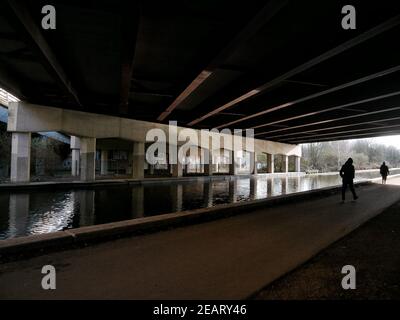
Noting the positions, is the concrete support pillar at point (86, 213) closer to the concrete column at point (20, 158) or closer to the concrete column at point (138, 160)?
the concrete column at point (20, 158)

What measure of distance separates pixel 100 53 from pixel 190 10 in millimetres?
4665

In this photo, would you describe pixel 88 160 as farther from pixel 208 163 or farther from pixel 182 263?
pixel 182 263

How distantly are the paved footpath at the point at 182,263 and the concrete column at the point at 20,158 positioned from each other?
16.3m

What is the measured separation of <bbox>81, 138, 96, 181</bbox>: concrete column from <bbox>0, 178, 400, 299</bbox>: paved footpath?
56.7 feet

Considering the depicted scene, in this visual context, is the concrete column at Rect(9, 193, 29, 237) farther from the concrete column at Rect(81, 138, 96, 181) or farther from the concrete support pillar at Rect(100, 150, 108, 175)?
the concrete support pillar at Rect(100, 150, 108, 175)

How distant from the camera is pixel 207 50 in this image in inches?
359

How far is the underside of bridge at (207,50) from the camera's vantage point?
6.79 m

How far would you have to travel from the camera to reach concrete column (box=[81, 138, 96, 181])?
71.7 ft

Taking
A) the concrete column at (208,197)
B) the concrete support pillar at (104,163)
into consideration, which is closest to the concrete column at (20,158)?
the concrete column at (208,197)

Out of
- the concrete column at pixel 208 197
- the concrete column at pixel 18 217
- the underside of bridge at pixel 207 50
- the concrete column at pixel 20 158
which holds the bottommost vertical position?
the concrete column at pixel 18 217

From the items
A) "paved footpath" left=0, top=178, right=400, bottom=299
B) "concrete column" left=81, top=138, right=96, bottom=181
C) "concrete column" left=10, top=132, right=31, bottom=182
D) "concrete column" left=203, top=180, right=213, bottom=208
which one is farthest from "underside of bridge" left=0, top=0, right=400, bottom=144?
"concrete column" left=81, top=138, right=96, bottom=181

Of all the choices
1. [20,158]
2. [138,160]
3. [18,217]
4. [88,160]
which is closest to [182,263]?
[18,217]

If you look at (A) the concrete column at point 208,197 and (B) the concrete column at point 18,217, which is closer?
(B) the concrete column at point 18,217

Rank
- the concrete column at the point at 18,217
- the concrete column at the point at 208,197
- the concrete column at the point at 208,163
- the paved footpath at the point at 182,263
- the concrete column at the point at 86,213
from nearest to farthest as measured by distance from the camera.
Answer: the paved footpath at the point at 182,263, the concrete column at the point at 18,217, the concrete column at the point at 86,213, the concrete column at the point at 208,197, the concrete column at the point at 208,163
